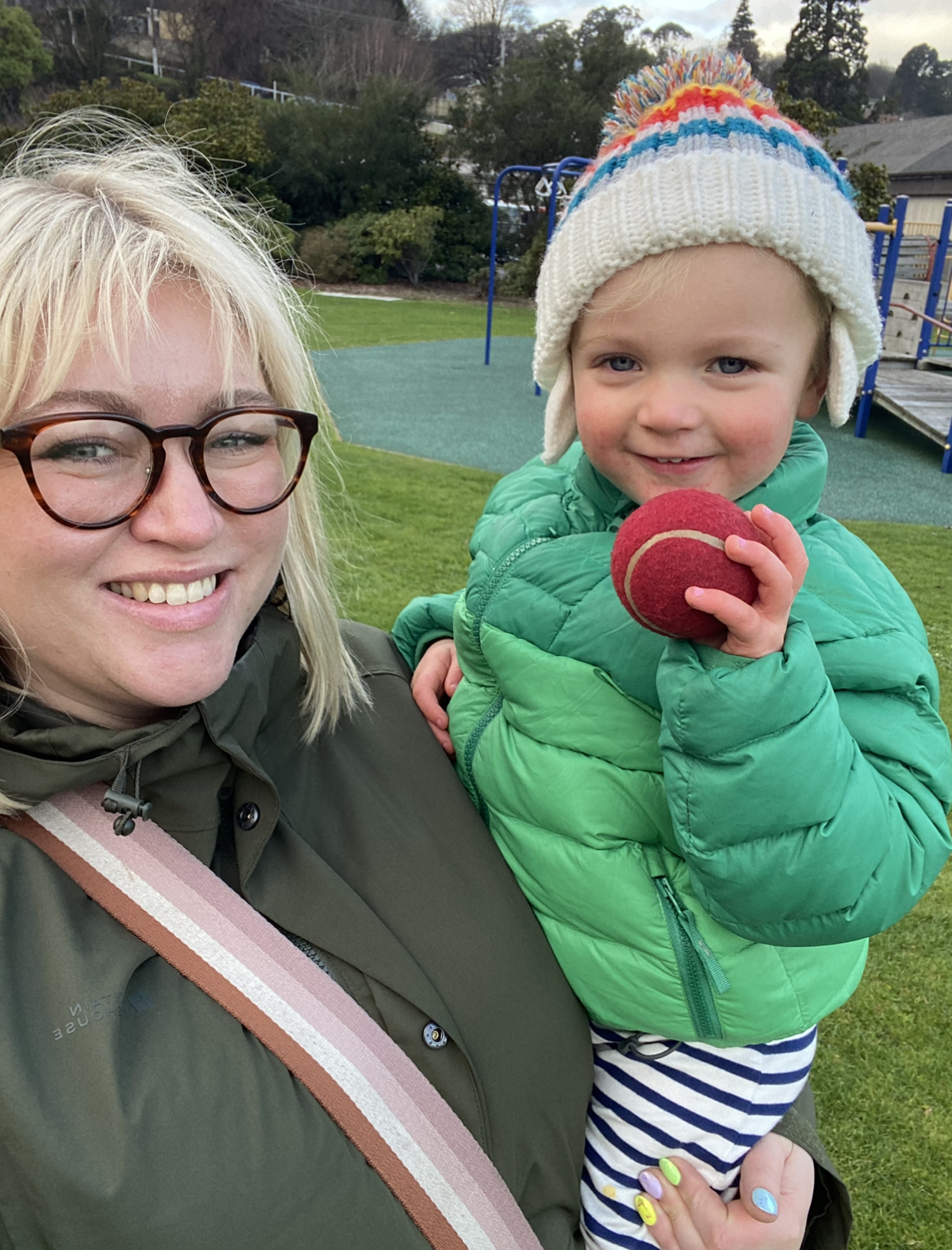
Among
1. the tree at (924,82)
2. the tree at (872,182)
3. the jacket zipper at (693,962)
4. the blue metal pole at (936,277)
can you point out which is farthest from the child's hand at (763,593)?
the tree at (924,82)

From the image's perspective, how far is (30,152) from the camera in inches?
61.6

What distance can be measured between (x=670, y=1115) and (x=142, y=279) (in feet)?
5.02

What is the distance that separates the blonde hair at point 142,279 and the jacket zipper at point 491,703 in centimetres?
23

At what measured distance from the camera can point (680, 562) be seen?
119 cm

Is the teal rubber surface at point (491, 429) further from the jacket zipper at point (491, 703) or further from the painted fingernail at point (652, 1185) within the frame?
the painted fingernail at point (652, 1185)

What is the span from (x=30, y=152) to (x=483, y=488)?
269 inches

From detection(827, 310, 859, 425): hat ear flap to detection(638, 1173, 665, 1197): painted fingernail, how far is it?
4.32 ft

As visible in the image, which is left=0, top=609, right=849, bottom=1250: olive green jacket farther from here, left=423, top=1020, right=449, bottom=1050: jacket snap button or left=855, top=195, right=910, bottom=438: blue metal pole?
left=855, top=195, right=910, bottom=438: blue metal pole

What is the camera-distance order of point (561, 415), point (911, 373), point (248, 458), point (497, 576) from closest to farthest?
point (248, 458) < point (497, 576) < point (561, 415) < point (911, 373)

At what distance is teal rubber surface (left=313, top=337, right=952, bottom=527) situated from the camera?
29.6ft

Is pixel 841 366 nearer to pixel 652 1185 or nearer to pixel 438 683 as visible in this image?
pixel 438 683

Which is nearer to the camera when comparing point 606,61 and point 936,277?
point 936,277

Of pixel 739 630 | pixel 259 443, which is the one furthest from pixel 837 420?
pixel 259 443

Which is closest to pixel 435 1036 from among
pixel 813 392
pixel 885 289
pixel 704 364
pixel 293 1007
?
pixel 293 1007
